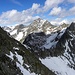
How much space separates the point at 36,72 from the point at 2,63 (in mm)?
25596

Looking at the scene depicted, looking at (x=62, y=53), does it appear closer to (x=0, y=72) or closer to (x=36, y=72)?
(x=36, y=72)

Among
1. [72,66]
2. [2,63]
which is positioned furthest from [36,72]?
[72,66]

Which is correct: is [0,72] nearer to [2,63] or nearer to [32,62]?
[2,63]

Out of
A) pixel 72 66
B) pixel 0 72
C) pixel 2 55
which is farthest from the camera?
pixel 72 66

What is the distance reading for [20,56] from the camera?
254 ft

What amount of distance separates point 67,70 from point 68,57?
26231 millimetres

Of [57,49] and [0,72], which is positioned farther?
[57,49]

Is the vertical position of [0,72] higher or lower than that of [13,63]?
lower

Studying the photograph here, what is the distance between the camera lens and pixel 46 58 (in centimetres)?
16200

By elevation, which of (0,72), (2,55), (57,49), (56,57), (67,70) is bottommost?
(0,72)

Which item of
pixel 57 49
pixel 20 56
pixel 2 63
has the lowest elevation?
pixel 2 63

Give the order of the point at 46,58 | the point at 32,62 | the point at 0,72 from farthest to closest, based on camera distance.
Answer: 1. the point at 46,58
2. the point at 32,62
3. the point at 0,72

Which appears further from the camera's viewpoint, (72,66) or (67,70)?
(72,66)

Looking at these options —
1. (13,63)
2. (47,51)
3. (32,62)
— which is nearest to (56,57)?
(47,51)
